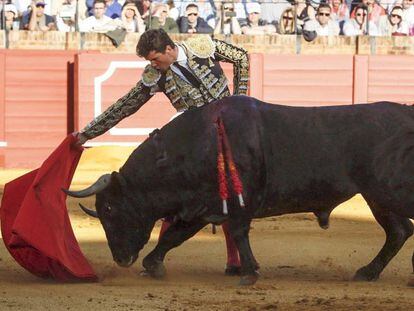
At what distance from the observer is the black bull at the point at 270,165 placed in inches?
197

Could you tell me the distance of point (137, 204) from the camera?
5188 mm

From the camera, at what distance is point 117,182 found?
5.18 metres

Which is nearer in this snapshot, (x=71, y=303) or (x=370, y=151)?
(x=71, y=303)

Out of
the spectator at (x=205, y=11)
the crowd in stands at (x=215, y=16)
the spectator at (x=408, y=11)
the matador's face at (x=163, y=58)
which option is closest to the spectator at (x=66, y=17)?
the crowd in stands at (x=215, y=16)

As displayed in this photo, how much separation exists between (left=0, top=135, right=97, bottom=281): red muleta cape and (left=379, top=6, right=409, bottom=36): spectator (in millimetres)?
8525

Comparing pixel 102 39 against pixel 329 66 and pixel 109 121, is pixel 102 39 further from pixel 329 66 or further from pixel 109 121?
pixel 109 121

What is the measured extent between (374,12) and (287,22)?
1.10m

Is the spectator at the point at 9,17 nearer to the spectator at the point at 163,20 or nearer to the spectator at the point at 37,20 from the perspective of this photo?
the spectator at the point at 37,20

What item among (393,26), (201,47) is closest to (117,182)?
(201,47)

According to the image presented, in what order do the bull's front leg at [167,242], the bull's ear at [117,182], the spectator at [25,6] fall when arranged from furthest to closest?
the spectator at [25,6], the bull's front leg at [167,242], the bull's ear at [117,182]

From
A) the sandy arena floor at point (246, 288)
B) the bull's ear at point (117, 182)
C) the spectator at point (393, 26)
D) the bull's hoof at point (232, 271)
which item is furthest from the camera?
the spectator at point (393, 26)

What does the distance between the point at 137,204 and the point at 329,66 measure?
846cm

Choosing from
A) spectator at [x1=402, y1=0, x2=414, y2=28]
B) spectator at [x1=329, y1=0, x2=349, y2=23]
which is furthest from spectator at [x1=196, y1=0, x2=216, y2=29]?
spectator at [x1=402, y1=0, x2=414, y2=28]

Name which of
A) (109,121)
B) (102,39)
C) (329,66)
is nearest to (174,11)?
(102,39)
